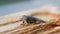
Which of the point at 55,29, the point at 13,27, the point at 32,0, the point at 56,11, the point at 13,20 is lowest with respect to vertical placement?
the point at 55,29

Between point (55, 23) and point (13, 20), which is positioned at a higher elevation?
point (13, 20)

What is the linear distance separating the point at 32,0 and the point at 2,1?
0.87 metres

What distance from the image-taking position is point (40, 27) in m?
1.63

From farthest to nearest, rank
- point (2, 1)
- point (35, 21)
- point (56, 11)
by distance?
1. point (2, 1)
2. point (56, 11)
3. point (35, 21)

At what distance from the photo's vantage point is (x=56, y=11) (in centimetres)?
237

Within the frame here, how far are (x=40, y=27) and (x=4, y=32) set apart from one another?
0.42m

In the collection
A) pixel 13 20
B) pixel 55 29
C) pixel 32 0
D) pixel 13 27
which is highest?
pixel 32 0

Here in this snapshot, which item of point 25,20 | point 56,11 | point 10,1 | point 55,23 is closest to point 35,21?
point 25,20

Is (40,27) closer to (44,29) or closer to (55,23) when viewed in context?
(44,29)

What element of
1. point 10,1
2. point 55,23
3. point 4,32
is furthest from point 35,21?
point 10,1

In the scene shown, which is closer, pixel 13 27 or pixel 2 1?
pixel 13 27

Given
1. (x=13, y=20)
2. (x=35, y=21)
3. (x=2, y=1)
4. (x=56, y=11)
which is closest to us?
(x=35, y=21)

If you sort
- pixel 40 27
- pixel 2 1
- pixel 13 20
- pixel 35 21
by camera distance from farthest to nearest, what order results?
1. pixel 2 1
2. pixel 13 20
3. pixel 35 21
4. pixel 40 27

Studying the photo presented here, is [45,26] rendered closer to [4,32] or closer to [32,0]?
[4,32]
